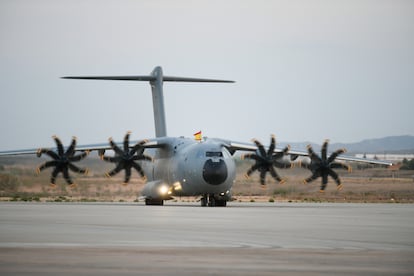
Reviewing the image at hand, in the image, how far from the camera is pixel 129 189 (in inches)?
2493

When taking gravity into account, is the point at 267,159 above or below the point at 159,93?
below

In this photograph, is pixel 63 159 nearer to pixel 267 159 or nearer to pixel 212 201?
pixel 212 201

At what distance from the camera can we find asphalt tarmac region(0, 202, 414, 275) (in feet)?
40.2

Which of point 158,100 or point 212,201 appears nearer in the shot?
point 212,201

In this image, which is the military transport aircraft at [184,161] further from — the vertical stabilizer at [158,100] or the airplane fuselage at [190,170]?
the vertical stabilizer at [158,100]

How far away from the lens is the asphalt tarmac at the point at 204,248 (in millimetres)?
12258

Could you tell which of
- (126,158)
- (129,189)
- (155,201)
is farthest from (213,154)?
(129,189)

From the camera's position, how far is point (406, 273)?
1188cm

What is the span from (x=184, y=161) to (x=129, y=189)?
20479 millimetres

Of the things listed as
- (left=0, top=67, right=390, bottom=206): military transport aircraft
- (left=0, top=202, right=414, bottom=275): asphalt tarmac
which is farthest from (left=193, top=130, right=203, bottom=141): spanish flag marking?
(left=0, top=202, right=414, bottom=275): asphalt tarmac

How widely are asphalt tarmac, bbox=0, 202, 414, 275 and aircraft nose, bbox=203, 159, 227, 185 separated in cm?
1714

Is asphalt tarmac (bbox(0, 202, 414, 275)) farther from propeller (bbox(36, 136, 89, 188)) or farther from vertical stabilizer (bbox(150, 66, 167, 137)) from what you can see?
vertical stabilizer (bbox(150, 66, 167, 137))

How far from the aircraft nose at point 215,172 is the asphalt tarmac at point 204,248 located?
17.1m

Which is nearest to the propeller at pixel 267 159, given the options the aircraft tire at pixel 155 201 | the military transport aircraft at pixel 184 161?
the military transport aircraft at pixel 184 161
